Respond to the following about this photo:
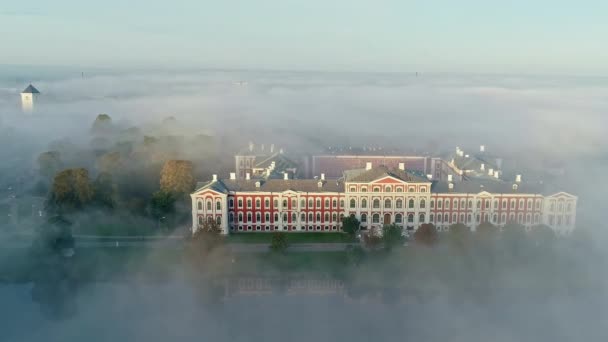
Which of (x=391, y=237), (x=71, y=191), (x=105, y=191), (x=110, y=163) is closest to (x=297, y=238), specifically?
(x=391, y=237)

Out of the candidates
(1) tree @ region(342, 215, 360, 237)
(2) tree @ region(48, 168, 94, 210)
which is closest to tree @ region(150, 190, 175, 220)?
(2) tree @ region(48, 168, 94, 210)

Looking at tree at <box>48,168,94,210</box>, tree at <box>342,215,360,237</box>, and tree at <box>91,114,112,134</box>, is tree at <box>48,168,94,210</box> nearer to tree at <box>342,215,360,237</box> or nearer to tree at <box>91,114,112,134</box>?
tree at <box>342,215,360,237</box>

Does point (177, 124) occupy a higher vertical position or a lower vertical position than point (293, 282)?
higher

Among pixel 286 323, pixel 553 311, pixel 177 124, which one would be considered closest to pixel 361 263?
pixel 286 323

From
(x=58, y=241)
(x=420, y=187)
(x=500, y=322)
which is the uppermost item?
(x=420, y=187)

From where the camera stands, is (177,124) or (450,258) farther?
(177,124)

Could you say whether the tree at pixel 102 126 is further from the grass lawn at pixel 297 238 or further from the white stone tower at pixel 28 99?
the grass lawn at pixel 297 238

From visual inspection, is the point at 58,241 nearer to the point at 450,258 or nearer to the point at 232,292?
the point at 232,292
